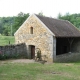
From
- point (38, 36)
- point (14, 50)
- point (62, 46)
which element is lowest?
point (14, 50)

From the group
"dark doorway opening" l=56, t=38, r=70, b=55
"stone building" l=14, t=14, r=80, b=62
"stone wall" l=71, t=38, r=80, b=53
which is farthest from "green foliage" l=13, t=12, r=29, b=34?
"stone building" l=14, t=14, r=80, b=62

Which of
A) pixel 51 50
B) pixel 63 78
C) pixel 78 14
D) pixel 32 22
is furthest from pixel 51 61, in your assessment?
pixel 78 14

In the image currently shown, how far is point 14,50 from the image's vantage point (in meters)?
21.6

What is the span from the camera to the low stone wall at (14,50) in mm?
20503

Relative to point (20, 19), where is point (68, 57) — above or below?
below

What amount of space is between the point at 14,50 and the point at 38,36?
3232 millimetres

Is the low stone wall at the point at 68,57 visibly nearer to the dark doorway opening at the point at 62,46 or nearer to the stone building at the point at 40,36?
the stone building at the point at 40,36

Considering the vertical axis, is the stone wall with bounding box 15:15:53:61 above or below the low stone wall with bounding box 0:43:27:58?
above

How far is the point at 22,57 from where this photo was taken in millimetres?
22797

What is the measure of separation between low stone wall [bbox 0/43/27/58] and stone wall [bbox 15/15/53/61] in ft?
3.40

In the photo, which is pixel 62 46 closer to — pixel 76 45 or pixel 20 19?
pixel 76 45

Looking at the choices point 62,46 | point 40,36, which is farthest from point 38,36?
point 62,46

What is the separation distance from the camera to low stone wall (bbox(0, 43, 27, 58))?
2050 cm

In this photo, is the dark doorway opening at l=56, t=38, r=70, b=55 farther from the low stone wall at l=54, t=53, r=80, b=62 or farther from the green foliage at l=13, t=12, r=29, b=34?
the green foliage at l=13, t=12, r=29, b=34
